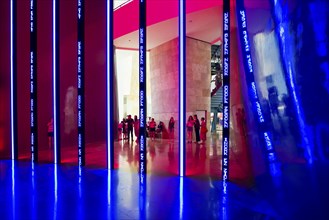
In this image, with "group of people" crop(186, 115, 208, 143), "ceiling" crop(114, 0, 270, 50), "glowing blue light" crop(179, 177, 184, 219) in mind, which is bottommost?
"glowing blue light" crop(179, 177, 184, 219)

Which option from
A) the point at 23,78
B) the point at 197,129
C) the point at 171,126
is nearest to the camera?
the point at 23,78

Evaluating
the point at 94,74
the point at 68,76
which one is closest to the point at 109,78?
the point at 68,76

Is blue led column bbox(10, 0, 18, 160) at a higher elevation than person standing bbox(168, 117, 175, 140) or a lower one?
higher

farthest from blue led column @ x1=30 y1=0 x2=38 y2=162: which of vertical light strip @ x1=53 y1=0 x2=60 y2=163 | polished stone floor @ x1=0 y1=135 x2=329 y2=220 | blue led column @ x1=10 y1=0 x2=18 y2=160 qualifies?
polished stone floor @ x1=0 y1=135 x2=329 y2=220

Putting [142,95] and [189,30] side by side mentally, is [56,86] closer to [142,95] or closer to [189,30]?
[142,95]

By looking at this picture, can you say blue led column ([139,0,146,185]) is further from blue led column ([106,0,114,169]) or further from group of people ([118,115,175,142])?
group of people ([118,115,175,142])

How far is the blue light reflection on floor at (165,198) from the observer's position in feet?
10.4

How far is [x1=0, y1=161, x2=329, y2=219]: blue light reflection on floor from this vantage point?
3.18 meters

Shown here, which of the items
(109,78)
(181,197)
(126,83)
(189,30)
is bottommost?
(181,197)

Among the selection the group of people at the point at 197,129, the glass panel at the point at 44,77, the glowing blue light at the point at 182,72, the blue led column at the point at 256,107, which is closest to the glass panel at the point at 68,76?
the glass panel at the point at 44,77

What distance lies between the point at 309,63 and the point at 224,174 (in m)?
3.97

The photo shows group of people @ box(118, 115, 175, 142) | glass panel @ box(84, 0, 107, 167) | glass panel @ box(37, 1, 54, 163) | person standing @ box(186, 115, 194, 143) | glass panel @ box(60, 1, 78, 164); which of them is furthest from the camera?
group of people @ box(118, 115, 175, 142)

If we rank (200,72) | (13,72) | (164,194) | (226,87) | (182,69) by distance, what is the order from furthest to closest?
(200,72)
(13,72)
(182,69)
(226,87)
(164,194)

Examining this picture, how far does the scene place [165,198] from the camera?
4.77 meters
